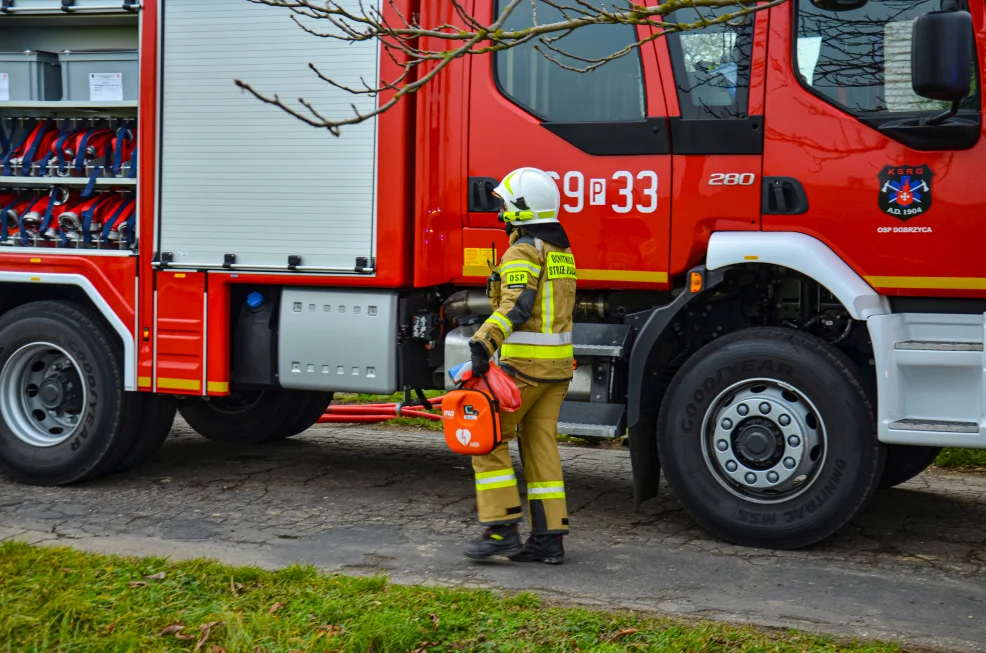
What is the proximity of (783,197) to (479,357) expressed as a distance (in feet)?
5.37

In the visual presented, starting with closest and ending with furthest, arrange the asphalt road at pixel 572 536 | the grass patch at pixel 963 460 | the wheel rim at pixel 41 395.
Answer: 1. the asphalt road at pixel 572 536
2. the wheel rim at pixel 41 395
3. the grass patch at pixel 963 460

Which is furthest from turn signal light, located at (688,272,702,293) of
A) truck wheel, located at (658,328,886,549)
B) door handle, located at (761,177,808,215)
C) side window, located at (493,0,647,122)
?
side window, located at (493,0,647,122)

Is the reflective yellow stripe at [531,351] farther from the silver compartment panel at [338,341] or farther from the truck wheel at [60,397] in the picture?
the truck wheel at [60,397]

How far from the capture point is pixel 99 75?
6.91 meters

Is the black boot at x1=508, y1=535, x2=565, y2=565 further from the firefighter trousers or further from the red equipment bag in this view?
the red equipment bag

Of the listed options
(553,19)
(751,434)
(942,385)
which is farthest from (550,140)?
(942,385)

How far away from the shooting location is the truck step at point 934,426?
16.9 ft

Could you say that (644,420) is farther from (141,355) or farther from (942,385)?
(141,355)

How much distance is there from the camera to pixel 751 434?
5.50m

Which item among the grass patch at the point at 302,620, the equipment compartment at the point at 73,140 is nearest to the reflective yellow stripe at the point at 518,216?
the grass patch at the point at 302,620

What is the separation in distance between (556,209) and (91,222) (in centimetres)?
304

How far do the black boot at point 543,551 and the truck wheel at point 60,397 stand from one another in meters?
2.81

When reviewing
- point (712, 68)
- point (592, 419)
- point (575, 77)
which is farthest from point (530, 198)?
point (592, 419)

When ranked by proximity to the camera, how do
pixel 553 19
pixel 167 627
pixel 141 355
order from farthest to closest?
pixel 141 355
pixel 553 19
pixel 167 627
